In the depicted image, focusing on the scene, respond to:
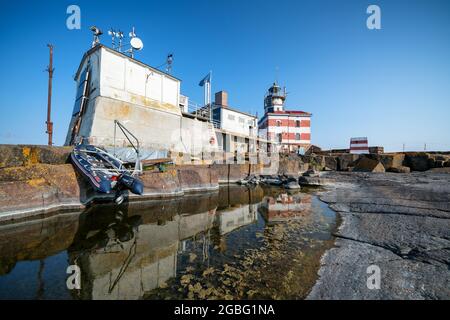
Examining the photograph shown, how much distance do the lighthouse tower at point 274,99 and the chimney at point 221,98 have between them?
19.4 meters

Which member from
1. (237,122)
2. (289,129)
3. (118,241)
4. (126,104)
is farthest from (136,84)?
(289,129)

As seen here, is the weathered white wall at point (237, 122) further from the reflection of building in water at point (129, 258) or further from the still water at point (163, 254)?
the reflection of building in water at point (129, 258)

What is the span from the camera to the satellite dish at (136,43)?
18109 millimetres

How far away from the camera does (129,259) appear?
16.6 feet

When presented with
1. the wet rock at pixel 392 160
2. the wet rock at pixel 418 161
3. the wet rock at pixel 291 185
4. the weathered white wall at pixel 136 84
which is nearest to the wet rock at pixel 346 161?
the wet rock at pixel 392 160

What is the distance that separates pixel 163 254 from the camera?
18.0 ft

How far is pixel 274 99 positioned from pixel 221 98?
2081 cm

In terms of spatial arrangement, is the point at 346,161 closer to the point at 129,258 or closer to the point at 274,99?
the point at 274,99

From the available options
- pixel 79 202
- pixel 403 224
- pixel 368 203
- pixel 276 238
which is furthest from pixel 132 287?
pixel 368 203

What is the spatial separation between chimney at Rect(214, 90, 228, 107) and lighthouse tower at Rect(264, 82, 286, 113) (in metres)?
19.4

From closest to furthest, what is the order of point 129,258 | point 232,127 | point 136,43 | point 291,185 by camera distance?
1. point 129,258
2. point 136,43
3. point 291,185
4. point 232,127

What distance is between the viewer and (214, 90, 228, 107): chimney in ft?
102

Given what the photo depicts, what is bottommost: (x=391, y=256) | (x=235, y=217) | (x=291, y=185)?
(x=235, y=217)

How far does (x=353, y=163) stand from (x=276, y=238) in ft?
124
